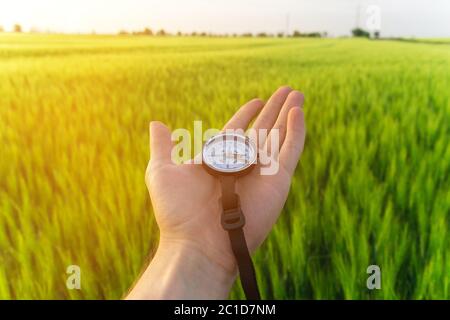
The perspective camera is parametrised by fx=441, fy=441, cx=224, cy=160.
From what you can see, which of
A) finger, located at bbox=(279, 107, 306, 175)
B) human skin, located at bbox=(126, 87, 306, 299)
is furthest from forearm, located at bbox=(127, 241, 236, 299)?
finger, located at bbox=(279, 107, 306, 175)

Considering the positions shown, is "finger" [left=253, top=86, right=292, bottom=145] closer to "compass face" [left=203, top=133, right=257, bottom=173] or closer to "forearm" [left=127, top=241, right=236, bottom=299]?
"compass face" [left=203, top=133, right=257, bottom=173]

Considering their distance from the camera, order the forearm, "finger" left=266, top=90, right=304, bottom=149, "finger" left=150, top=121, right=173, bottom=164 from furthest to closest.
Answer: "finger" left=266, top=90, right=304, bottom=149
"finger" left=150, top=121, right=173, bottom=164
the forearm

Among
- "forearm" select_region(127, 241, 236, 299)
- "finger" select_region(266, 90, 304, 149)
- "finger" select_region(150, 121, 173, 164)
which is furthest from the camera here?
"finger" select_region(266, 90, 304, 149)

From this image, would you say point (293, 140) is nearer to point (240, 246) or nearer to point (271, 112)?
point (271, 112)

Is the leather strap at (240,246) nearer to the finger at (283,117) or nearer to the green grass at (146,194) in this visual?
the green grass at (146,194)

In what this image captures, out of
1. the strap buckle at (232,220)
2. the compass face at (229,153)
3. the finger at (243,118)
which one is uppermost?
the finger at (243,118)

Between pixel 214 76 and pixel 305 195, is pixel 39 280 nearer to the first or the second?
pixel 305 195

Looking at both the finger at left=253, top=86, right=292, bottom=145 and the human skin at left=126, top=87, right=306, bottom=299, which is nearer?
the human skin at left=126, top=87, right=306, bottom=299

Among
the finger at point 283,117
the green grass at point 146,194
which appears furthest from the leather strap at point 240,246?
the finger at point 283,117
